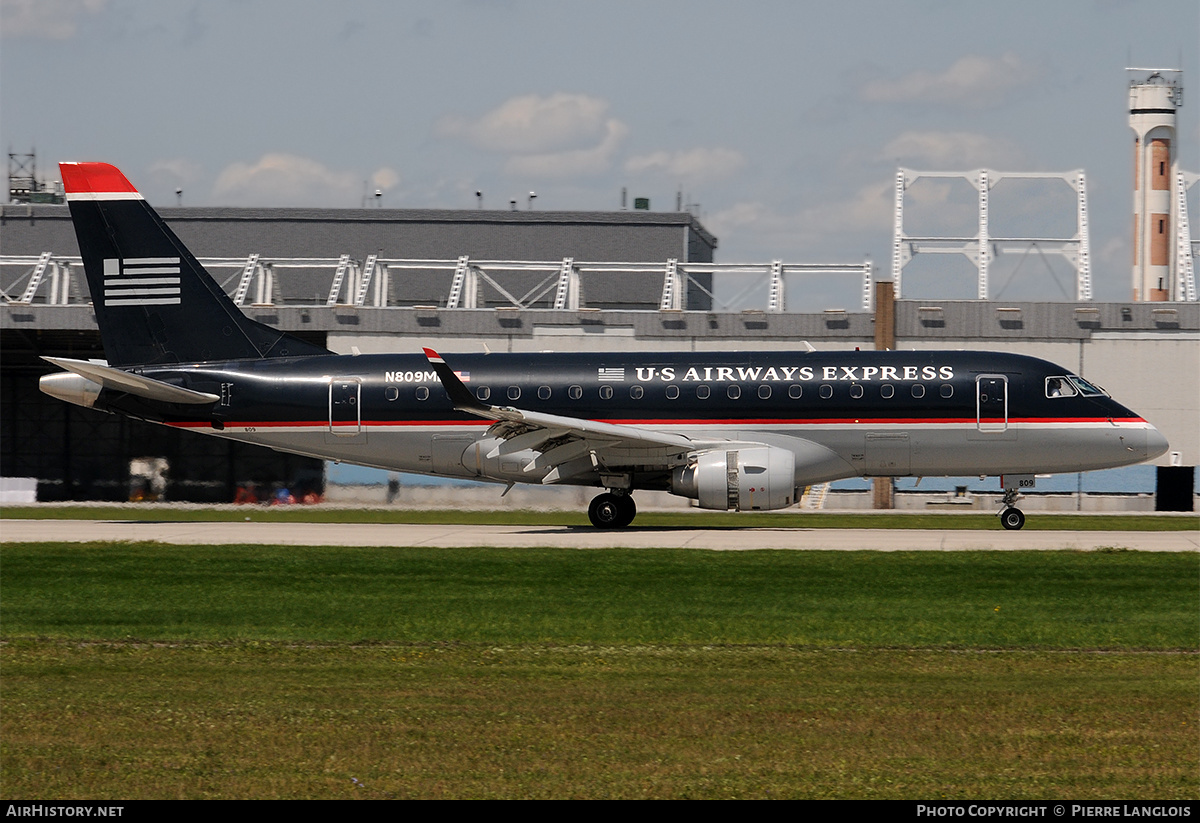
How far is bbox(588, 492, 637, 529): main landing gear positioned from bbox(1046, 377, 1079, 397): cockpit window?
10536 mm

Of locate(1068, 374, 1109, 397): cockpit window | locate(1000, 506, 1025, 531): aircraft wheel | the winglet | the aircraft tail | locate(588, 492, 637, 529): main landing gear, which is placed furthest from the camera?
the aircraft tail

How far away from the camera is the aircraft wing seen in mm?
29266

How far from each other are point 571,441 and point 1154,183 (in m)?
54.4

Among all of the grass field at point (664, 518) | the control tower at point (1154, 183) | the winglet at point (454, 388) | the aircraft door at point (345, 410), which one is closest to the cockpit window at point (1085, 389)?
the grass field at point (664, 518)

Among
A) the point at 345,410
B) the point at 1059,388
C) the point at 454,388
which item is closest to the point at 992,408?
the point at 1059,388

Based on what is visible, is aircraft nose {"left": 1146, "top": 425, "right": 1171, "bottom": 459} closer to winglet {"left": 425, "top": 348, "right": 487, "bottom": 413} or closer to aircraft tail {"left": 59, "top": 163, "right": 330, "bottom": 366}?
winglet {"left": 425, "top": 348, "right": 487, "bottom": 413}

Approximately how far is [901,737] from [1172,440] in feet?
128

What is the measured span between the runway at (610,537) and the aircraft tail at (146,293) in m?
4.73

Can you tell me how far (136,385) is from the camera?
31922 mm

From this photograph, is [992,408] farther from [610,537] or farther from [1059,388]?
[610,537]

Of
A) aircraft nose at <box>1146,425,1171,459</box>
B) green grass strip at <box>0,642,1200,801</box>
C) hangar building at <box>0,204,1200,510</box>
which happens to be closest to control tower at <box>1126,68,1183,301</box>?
hangar building at <box>0,204,1200,510</box>

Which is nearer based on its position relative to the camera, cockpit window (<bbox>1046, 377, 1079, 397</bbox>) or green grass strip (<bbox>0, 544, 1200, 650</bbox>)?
green grass strip (<bbox>0, 544, 1200, 650</bbox>)
